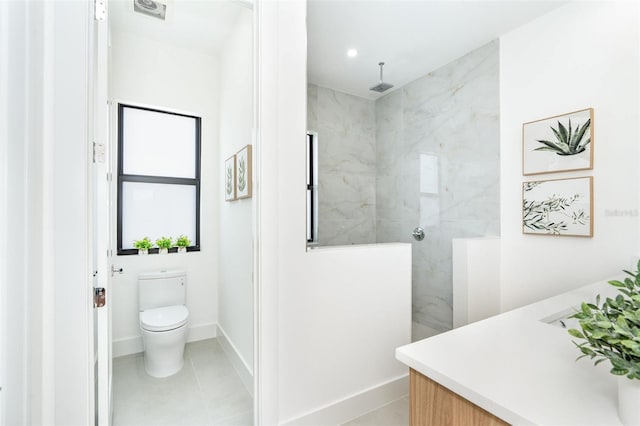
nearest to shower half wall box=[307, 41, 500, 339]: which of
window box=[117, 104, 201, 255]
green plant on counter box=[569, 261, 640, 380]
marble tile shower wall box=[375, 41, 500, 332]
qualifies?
marble tile shower wall box=[375, 41, 500, 332]

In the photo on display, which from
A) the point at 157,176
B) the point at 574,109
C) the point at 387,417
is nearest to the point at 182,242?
the point at 157,176

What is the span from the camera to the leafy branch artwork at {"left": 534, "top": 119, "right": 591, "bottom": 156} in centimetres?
200

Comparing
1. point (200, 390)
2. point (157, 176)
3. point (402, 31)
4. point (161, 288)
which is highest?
point (402, 31)

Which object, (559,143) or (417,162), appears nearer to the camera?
(559,143)

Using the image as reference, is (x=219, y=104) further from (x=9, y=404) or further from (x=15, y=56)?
(x=9, y=404)

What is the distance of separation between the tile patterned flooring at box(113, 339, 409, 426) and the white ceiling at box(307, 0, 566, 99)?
2.76 m

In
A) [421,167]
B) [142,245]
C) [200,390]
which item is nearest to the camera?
[200,390]

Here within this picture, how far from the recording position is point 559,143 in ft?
6.97

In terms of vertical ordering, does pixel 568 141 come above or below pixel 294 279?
above

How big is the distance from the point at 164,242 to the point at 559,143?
3.39 metres

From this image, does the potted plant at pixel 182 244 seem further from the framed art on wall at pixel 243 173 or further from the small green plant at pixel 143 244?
the framed art on wall at pixel 243 173

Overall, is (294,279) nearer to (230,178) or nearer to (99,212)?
(99,212)

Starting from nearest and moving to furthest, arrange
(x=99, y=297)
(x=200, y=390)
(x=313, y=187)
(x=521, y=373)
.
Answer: (x=521, y=373), (x=99, y=297), (x=200, y=390), (x=313, y=187)

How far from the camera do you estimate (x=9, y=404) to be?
982mm
